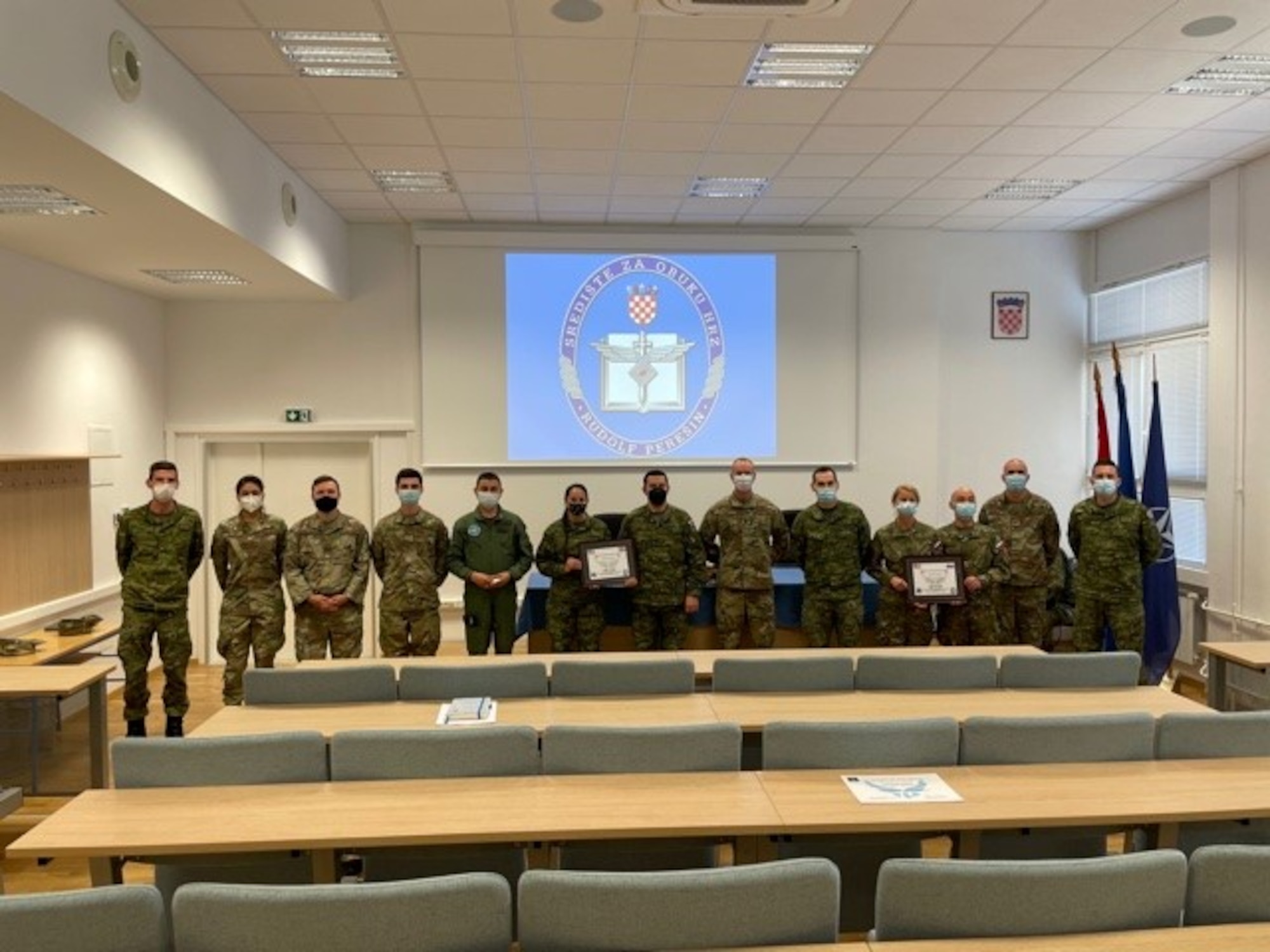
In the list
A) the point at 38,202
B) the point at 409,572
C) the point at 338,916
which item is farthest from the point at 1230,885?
the point at 38,202

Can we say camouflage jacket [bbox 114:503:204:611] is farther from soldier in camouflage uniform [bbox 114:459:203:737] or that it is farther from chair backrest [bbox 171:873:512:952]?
chair backrest [bbox 171:873:512:952]

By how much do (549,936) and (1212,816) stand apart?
1954 millimetres

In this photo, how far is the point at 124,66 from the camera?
4.04 meters

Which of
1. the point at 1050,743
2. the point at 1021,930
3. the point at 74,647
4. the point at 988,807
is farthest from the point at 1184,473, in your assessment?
the point at 74,647

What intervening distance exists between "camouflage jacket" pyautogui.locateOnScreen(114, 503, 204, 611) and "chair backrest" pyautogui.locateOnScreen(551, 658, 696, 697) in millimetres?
3182

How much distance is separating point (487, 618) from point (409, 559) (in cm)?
67

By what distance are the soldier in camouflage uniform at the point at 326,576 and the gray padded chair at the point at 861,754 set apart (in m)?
3.63

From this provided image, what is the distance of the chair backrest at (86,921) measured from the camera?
1822 mm

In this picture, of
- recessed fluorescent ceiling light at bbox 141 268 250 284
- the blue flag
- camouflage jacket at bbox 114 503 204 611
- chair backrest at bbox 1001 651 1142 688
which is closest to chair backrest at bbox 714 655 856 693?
chair backrest at bbox 1001 651 1142 688

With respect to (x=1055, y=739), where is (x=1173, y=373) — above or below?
above

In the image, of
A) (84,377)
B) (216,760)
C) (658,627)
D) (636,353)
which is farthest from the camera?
(636,353)

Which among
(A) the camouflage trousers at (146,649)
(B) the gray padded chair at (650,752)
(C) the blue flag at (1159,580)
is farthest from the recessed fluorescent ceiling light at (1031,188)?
(A) the camouflage trousers at (146,649)

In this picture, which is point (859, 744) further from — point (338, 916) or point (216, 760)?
point (216, 760)

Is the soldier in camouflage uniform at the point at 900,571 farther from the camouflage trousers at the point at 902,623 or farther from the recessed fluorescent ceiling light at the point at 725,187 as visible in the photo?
the recessed fluorescent ceiling light at the point at 725,187
